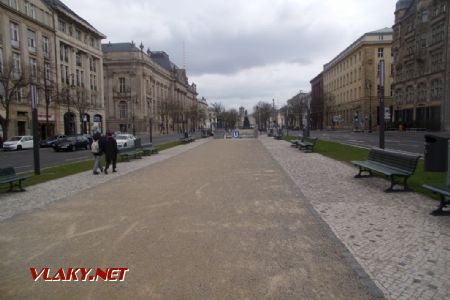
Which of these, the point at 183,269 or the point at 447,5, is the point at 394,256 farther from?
the point at 447,5

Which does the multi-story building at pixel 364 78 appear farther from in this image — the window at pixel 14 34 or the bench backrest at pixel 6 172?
the bench backrest at pixel 6 172

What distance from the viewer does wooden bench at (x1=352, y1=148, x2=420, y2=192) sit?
899 cm

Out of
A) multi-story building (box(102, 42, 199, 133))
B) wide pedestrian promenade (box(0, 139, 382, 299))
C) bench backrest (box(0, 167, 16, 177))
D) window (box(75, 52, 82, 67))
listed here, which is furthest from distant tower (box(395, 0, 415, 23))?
bench backrest (box(0, 167, 16, 177))

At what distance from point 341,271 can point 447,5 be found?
5500cm

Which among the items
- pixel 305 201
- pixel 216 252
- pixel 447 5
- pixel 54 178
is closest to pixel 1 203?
pixel 54 178

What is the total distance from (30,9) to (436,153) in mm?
53318

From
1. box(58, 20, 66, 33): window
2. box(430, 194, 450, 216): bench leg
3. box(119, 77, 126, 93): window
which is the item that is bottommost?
box(430, 194, 450, 216): bench leg

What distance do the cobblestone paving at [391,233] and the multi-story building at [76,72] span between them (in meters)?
47.0

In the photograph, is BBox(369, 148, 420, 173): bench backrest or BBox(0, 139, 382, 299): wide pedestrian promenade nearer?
BBox(0, 139, 382, 299): wide pedestrian promenade

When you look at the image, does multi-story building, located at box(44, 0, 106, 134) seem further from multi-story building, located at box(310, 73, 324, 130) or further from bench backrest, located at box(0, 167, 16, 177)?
multi-story building, located at box(310, 73, 324, 130)

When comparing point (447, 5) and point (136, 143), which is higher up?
point (447, 5)

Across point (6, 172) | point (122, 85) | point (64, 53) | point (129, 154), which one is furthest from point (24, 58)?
point (6, 172)

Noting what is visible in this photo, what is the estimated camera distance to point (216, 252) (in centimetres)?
512

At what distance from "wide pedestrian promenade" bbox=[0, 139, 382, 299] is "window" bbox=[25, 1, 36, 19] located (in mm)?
47498
